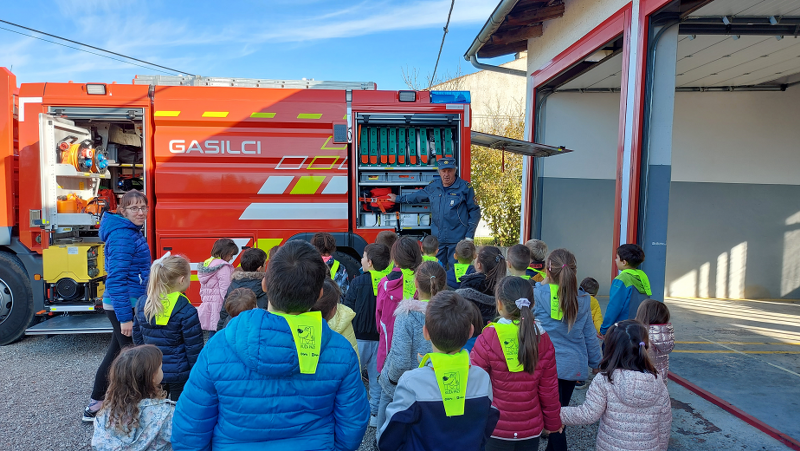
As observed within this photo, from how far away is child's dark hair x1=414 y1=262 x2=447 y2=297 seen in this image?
2689 mm

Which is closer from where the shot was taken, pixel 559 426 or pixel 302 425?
pixel 302 425

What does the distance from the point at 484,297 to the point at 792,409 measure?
3.06m

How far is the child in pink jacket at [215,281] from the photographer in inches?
156

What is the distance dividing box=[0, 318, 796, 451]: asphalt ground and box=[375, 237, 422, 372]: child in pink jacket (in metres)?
0.81

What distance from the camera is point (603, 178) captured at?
851 cm

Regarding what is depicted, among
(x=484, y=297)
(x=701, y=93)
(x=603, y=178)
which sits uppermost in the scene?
(x=701, y=93)

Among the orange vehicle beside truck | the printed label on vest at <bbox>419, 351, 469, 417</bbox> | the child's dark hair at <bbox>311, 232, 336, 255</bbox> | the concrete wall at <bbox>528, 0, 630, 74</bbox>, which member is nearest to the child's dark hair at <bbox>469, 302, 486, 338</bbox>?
the printed label on vest at <bbox>419, 351, 469, 417</bbox>

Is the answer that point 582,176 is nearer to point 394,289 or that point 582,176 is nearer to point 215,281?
point 394,289

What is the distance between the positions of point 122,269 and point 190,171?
6.97ft

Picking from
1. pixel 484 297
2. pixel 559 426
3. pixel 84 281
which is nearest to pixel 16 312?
pixel 84 281

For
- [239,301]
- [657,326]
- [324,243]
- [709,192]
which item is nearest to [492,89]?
[709,192]

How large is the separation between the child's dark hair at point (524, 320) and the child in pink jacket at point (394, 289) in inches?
36.2

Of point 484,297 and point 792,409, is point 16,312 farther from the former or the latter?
point 792,409

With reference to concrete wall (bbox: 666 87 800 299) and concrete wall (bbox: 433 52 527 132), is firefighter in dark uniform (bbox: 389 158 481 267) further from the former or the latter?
concrete wall (bbox: 433 52 527 132)
